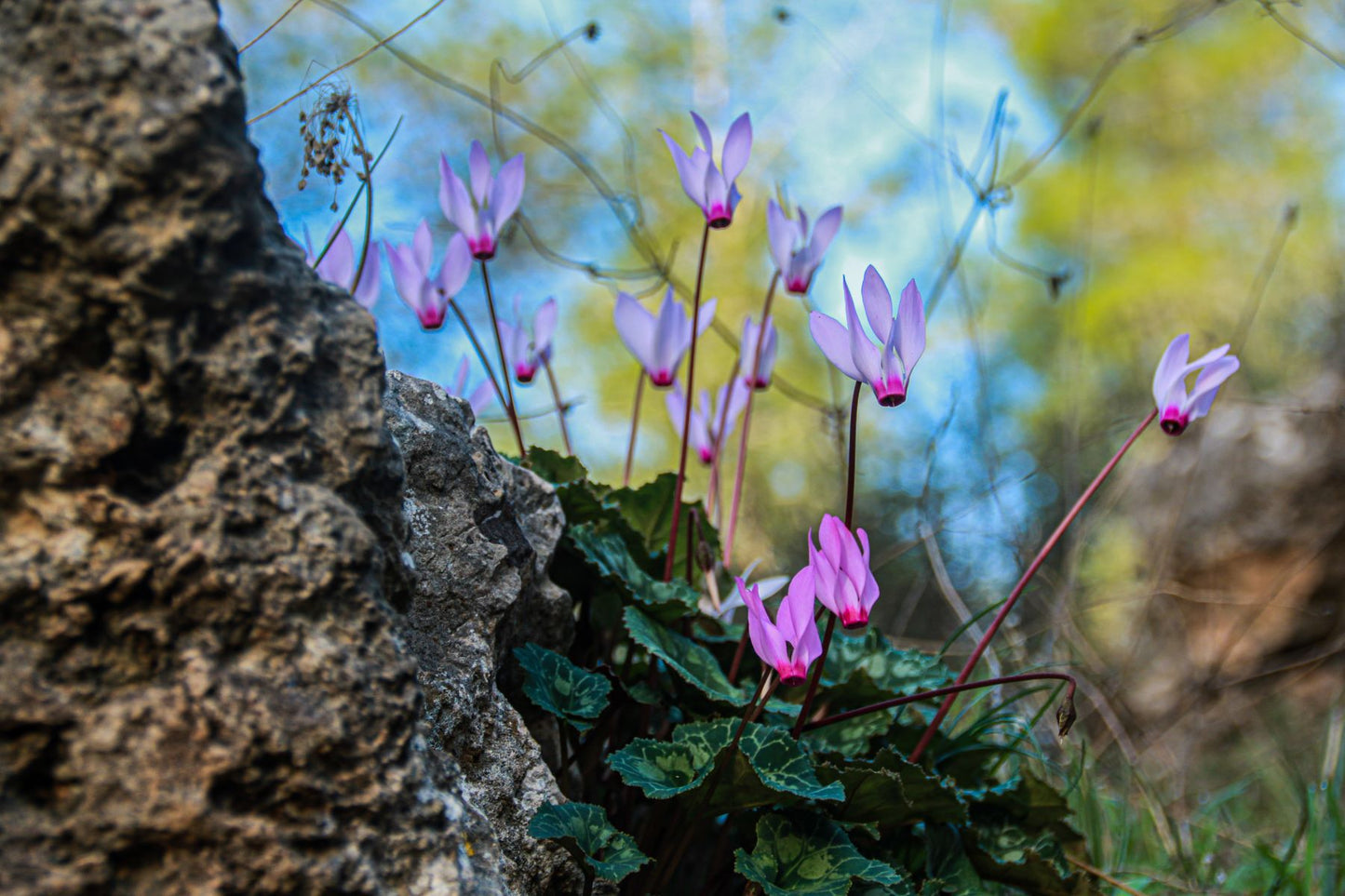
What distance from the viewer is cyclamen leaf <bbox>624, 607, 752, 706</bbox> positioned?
4.12ft

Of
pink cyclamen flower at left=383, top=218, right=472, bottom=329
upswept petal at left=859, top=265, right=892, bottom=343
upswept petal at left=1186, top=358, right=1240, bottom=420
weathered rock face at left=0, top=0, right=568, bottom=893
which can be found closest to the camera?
weathered rock face at left=0, top=0, right=568, bottom=893

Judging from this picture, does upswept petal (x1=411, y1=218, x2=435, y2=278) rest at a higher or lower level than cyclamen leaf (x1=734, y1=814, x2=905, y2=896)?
higher

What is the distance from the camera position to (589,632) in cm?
163

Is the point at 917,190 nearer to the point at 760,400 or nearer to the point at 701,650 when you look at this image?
the point at 760,400

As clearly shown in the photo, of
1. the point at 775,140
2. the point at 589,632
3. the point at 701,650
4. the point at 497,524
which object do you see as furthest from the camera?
the point at 775,140

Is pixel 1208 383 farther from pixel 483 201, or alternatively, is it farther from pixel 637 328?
pixel 483 201

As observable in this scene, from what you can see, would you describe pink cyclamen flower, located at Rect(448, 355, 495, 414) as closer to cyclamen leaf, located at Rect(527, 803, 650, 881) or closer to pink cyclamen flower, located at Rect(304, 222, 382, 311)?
pink cyclamen flower, located at Rect(304, 222, 382, 311)

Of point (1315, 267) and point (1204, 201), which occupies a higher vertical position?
point (1204, 201)

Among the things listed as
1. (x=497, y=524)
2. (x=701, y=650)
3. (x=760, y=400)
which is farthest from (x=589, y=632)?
(x=760, y=400)

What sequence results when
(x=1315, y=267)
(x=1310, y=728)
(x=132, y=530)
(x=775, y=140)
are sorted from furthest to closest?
(x=775, y=140) → (x=1315, y=267) → (x=1310, y=728) → (x=132, y=530)

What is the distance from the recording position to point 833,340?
107 centimetres

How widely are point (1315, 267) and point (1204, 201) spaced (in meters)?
5.18

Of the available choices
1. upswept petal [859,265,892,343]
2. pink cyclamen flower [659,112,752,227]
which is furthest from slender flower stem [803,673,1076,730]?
pink cyclamen flower [659,112,752,227]

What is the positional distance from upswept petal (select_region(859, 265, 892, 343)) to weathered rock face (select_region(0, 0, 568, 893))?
1.84 ft
